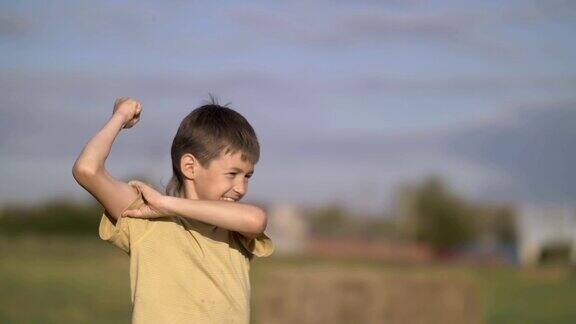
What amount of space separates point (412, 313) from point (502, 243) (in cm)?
6417

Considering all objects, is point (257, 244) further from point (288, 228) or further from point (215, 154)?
point (288, 228)

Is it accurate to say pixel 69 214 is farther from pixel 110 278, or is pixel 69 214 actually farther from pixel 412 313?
pixel 412 313

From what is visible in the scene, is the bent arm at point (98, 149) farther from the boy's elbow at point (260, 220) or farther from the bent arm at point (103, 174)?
the boy's elbow at point (260, 220)

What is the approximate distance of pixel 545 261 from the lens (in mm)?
75312

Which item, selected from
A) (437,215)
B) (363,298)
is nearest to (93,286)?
(363,298)

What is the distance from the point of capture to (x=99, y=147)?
3762mm

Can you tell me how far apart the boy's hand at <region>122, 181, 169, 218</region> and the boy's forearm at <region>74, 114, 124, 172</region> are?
144 millimetres

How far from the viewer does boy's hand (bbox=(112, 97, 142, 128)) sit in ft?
12.6

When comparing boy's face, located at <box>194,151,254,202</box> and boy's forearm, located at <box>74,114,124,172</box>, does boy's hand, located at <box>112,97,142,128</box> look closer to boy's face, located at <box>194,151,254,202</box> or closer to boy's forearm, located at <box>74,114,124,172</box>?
boy's forearm, located at <box>74,114,124,172</box>

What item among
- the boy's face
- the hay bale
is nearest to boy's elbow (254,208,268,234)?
the boy's face

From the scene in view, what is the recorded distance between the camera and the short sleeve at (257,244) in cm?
402

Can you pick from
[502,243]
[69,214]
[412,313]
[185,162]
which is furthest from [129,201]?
[502,243]

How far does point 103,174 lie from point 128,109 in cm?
24

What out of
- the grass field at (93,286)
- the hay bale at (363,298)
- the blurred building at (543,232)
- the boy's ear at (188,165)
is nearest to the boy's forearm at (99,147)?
the boy's ear at (188,165)
